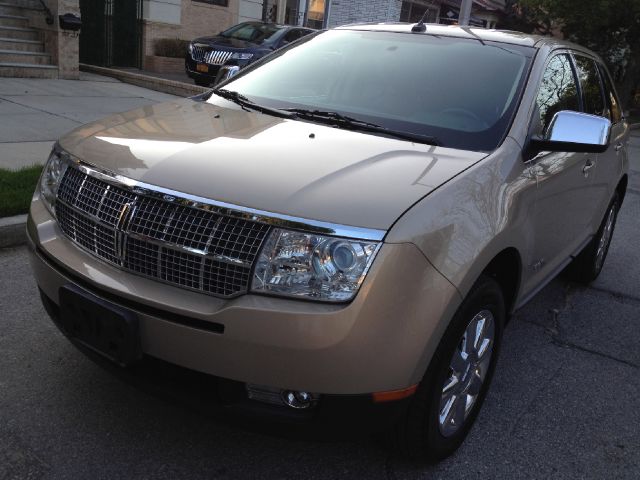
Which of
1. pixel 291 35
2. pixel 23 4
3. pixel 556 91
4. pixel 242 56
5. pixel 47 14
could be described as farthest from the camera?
pixel 291 35

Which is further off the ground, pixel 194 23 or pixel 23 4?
pixel 23 4

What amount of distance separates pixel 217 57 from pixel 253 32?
5.18ft

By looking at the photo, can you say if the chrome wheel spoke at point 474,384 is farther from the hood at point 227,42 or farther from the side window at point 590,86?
the hood at point 227,42

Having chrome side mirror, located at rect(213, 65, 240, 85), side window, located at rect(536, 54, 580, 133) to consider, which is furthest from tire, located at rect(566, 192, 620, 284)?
chrome side mirror, located at rect(213, 65, 240, 85)

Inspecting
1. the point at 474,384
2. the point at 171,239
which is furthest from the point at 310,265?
the point at 474,384

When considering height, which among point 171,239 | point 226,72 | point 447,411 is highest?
point 226,72

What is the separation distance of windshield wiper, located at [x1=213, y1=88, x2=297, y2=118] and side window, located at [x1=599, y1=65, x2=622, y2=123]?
2.75 m

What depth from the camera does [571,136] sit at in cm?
301

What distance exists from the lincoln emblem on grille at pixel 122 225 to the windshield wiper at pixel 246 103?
3.52ft

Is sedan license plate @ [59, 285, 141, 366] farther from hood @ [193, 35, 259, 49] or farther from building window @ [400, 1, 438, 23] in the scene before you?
building window @ [400, 1, 438, 23]

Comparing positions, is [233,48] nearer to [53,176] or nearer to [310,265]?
[53,176]

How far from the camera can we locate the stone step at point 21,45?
1178cm

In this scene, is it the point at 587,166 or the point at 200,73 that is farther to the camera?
the point at 200,73

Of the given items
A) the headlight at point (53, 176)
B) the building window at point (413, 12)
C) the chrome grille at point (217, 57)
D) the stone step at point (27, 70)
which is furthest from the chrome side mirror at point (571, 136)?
the building window at point (413, 12)
